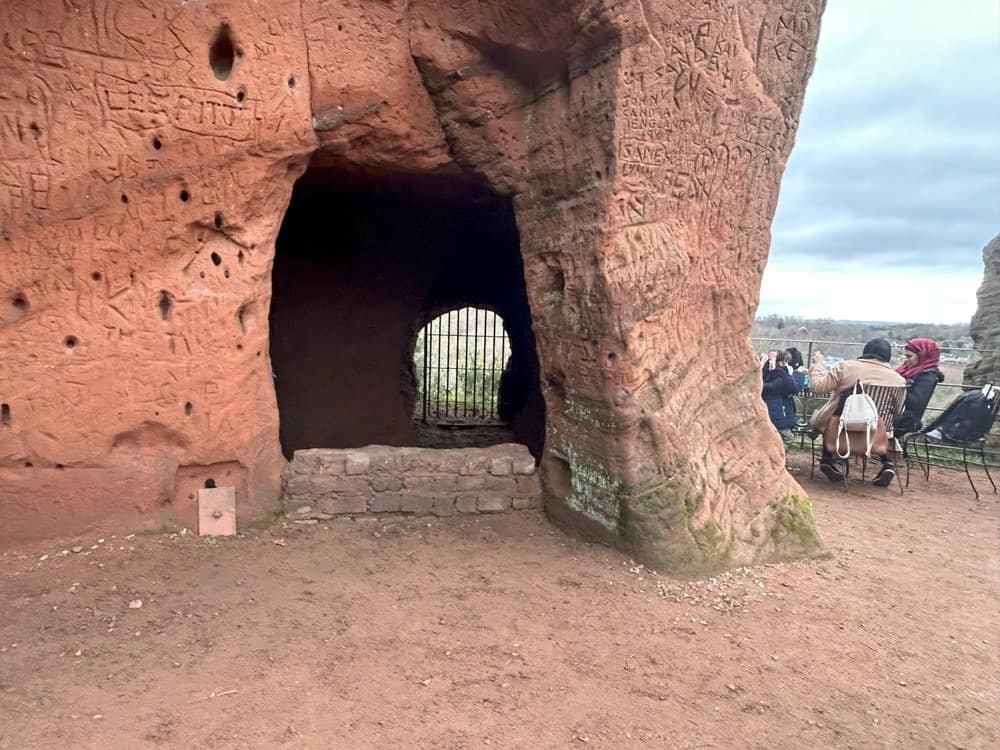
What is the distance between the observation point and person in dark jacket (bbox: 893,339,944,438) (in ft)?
23.2

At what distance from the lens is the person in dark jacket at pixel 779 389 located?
23.9 feet

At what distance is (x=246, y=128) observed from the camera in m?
3.90

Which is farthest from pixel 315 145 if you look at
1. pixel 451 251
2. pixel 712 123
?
pixel 451 251

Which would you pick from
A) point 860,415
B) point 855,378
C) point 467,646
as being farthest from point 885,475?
point 467,646

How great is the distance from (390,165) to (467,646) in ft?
11.5

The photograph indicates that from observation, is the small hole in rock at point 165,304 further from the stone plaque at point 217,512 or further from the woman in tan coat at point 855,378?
the woman in tan coat at point 855,378

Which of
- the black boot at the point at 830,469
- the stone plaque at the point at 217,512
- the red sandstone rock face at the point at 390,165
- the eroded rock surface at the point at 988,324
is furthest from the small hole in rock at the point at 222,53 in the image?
the eroded rock surface at the point at 988,324

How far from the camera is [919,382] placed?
7160mm

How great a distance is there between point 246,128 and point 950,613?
5.44m

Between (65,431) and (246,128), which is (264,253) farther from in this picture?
(65,431)

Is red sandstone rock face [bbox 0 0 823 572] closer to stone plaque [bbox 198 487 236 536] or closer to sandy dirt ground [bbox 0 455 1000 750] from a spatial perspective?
stone plaque [bbox 198 487 236 536]

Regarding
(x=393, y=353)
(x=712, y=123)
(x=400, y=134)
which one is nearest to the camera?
(x=712, y=123)

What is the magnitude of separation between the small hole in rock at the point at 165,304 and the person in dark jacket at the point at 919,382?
7.42 metres

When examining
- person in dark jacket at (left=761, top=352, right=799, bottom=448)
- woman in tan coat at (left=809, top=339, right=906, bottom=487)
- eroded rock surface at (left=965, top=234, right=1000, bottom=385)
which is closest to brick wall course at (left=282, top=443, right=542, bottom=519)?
woman in tan coat at (left=809, top=339, right=906, bottom=487)
